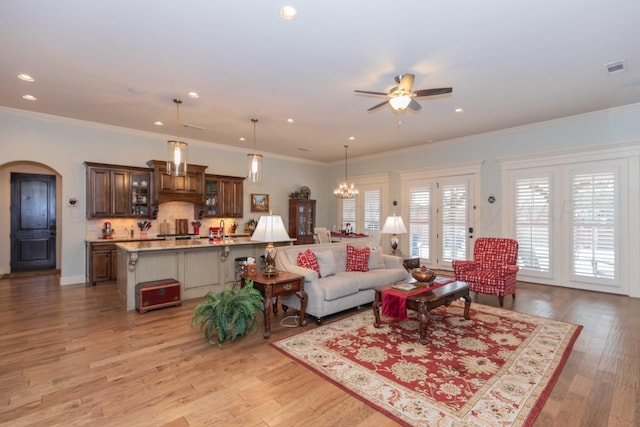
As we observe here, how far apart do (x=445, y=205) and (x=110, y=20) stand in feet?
23.0

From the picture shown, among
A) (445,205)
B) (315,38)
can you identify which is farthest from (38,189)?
(445,205)

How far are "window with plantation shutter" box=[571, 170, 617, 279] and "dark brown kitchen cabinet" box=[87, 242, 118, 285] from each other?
885 centimetres

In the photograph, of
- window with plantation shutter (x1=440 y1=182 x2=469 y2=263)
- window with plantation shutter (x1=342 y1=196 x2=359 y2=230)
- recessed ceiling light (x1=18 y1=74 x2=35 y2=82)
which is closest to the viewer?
recessed ceiling light (x1=18 y1=74 x2=35 y2=82)

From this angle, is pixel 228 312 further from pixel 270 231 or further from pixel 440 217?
pixel 440 217

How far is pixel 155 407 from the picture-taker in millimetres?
2234

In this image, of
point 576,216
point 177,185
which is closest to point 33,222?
point 177,185

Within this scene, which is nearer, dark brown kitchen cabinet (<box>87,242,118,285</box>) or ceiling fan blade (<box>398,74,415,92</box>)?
ceiling fan blade (<box>398,74,415,92</box>)

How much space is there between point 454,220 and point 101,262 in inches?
300

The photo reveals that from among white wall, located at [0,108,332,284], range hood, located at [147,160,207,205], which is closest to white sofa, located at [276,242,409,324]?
range hood, located at [147,160,207,205]

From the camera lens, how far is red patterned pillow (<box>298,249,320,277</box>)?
4.28 m

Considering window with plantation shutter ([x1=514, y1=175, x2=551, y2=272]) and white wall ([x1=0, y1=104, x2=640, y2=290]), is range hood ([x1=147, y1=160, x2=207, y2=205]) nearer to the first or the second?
white wall ([x1=0, y1=104, x2=640, y2=290])

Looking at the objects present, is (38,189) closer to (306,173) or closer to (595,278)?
(306,173)

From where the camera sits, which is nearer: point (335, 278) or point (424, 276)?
point (424, 276)

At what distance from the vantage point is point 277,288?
11.8 feet
